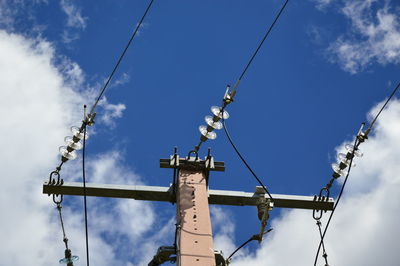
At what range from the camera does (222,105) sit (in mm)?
7945

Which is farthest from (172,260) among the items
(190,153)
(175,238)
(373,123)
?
(373,123)

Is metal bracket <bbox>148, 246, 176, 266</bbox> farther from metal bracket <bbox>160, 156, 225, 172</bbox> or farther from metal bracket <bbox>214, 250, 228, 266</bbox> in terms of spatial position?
metal bracket <bbox>160, 156, 225, 172</bbox>

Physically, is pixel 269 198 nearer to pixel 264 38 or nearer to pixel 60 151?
pixel 264 38

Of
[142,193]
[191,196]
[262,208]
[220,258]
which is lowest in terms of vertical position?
[220,258]

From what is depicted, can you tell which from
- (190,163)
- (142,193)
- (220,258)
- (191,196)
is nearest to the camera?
(220,258)

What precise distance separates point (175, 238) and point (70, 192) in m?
1.84

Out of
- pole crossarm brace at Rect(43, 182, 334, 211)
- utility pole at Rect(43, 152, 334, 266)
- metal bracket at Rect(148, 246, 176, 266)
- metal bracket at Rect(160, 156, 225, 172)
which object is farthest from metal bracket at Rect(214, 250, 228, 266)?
metal bracket at Rect(160, 156, 225, 172)

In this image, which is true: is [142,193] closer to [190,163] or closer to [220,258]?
[190,163]

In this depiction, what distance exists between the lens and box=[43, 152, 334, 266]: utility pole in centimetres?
685

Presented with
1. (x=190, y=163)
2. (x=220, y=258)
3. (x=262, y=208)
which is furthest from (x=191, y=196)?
(x=262, y=208)

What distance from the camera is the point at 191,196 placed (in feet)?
24.0

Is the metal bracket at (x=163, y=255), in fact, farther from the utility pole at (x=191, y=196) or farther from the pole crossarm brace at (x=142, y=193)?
the pole crossarm brace at (x=142, y=193)

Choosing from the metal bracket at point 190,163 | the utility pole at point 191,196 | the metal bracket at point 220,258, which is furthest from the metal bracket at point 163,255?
the metal bracket at point 190,163

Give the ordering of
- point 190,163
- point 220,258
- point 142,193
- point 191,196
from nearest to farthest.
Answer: point 220,258
point 191,196
point 190,163
point 142,193
